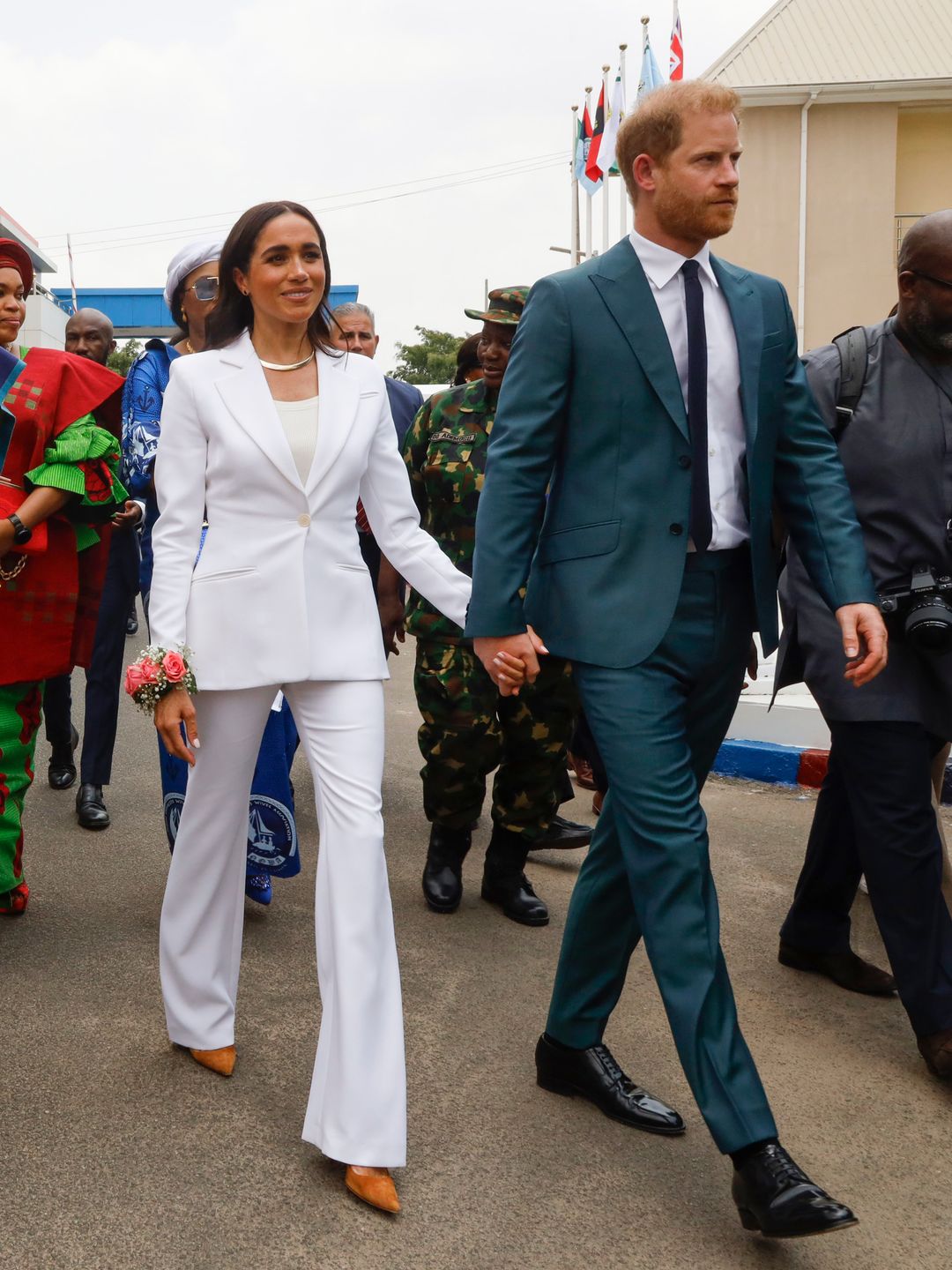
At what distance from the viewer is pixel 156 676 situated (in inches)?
132

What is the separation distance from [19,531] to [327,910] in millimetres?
2051

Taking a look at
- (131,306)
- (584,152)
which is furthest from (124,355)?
(584,152)

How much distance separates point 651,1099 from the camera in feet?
11.5

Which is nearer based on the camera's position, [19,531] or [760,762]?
[19,531]

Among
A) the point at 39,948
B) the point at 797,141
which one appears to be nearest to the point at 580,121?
the point at 797,141

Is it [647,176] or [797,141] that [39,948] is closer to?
[647,176]

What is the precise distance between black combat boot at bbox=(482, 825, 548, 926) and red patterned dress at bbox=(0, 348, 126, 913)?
1564mm

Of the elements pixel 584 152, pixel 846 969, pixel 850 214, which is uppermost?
pixel 584 152

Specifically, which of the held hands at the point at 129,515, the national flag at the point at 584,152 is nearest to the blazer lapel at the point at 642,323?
the held hands at the point at 129,515

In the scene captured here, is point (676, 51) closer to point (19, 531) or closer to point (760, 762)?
point (760, 762)

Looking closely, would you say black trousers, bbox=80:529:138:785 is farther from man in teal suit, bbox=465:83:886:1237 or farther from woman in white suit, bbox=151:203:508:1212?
man in teal suit, bbox=465:83:886:1237

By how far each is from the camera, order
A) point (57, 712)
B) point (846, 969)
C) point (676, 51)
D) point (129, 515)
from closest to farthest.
Result: point (846, 969) → point (129, 515) → point (57, 712) → point (676, 51)

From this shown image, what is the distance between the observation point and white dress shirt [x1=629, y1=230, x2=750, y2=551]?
3240 mm

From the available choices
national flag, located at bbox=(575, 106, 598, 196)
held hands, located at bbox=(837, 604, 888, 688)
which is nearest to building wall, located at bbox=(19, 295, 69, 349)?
national flag, located at bbox=(575, 106, 598, 196)
